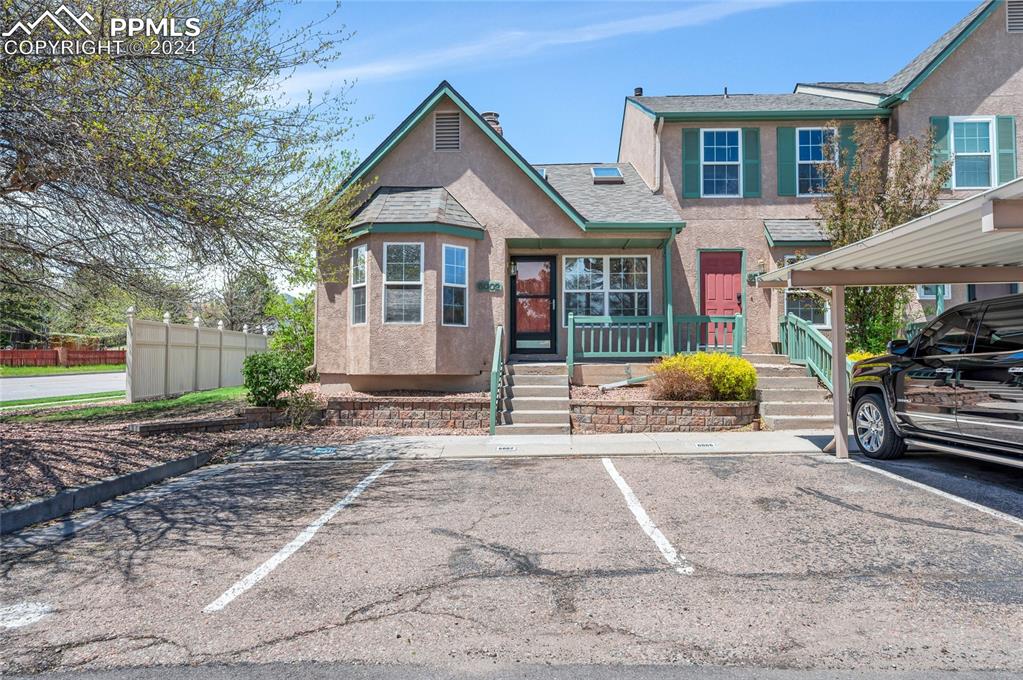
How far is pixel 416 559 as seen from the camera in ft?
16.2

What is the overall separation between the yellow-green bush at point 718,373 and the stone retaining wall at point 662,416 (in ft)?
1.10

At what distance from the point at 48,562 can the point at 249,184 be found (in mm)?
5423

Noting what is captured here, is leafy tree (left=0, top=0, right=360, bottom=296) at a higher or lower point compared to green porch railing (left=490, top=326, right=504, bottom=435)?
higher

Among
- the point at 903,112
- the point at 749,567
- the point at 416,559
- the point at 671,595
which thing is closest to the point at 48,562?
the point at 416,559

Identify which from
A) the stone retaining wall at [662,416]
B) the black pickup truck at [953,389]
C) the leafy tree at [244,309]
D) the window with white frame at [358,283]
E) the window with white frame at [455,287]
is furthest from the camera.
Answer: the leafy tree at [244,309]

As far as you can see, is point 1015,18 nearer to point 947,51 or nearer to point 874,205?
point 947,51

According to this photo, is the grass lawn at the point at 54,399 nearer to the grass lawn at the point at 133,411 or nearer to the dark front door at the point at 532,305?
the grass lawn at the point at 133,411

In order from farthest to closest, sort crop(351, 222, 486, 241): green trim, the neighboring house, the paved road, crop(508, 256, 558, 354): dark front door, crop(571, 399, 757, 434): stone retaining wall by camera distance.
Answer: the paved road < crop(508, 256, 558, 354): dark front door < the neighboring house < crop(351, 222, 486, 241): green trim < crop(571, 399, 757, 434): stone retaining wall

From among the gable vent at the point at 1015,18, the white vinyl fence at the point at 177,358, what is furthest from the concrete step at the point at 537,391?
the gable vent at the point at 1015,18

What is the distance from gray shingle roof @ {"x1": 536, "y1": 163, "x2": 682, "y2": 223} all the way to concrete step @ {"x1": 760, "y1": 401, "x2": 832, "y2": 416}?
15.3 feet

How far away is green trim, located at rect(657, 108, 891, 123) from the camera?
1584 centimetres

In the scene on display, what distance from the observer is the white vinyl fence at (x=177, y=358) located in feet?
49.4

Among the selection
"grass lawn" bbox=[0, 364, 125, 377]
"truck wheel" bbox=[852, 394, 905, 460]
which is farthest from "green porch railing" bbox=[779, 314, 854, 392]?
"grass lawn" bbox=[0, 364, 125, 377]

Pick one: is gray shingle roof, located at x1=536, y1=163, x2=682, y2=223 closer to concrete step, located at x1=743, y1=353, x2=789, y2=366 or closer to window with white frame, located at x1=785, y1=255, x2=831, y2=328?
concrete step, located at x1=743, y1=353, x2=789, y2=366
